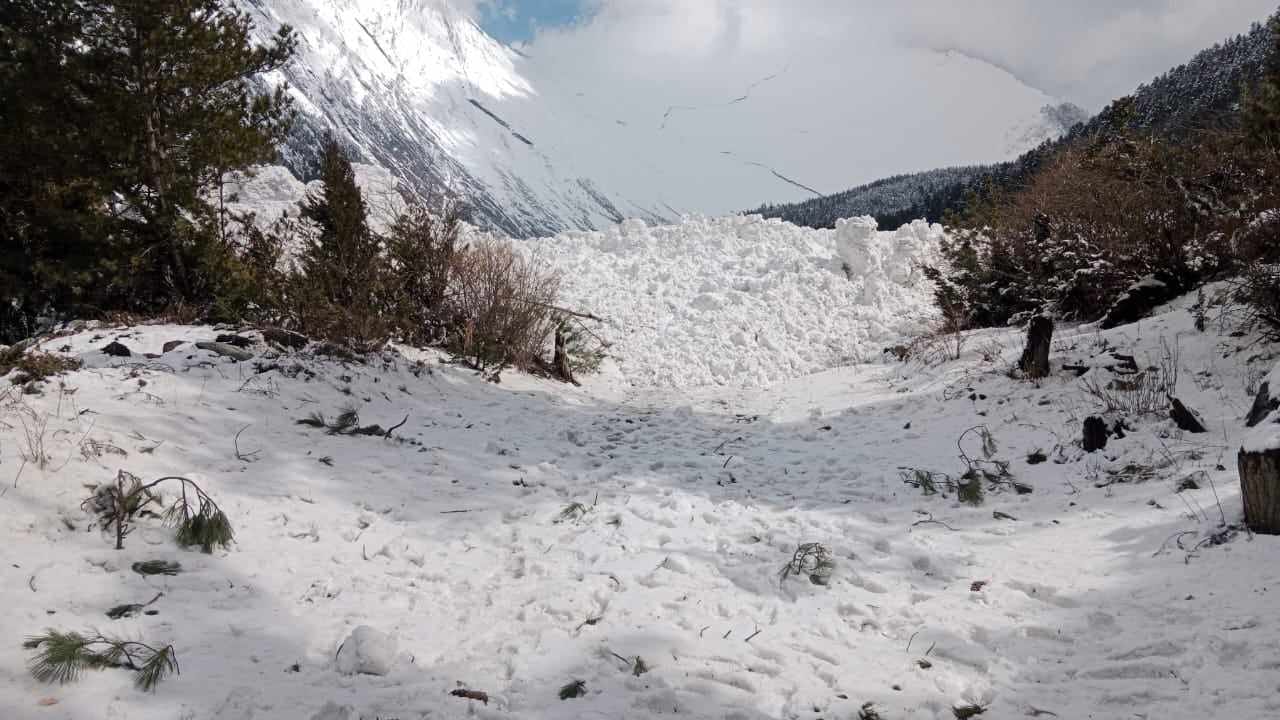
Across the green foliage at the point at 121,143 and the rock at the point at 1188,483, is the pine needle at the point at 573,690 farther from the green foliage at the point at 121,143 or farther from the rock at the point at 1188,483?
the green foliage at the point at 121,143

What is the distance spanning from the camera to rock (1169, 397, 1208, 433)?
475 centimetres

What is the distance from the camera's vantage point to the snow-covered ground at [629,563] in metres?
2.41

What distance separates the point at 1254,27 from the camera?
6631cm

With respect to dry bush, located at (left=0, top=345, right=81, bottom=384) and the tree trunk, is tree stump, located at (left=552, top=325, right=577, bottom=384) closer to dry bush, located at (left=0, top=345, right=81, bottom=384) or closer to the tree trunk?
dry bush, located at (left=0, top=345, right=81, bottom=384)

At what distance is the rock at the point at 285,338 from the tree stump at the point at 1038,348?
8.46 meters

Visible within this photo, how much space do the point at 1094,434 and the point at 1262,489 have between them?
209 cm

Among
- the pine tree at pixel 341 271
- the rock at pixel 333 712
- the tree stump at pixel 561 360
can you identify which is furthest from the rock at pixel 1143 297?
the pine tree at pixel 341 271

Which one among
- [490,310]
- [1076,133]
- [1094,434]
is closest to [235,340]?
[490,310]

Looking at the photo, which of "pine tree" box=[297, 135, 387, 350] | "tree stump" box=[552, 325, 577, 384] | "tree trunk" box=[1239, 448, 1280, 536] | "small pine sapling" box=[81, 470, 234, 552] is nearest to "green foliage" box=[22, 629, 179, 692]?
"small pine sapling" box=[81, 470, 234, 552]

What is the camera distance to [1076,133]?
169ft

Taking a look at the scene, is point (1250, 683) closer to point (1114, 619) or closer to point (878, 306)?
point (1114, 619)

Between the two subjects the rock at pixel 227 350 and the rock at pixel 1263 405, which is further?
the rock at pixel 227 350

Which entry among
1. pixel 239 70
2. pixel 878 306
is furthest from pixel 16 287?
pixel 878 306

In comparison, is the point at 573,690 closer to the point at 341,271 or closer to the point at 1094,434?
the point at 1094,434
